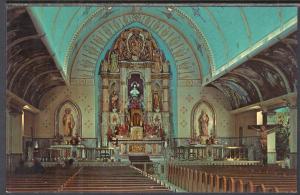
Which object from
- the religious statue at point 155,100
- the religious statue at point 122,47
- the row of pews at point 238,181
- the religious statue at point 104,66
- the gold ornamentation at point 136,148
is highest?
the religious statue at point 122,47

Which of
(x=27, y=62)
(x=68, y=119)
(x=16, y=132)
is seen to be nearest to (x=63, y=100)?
(x=68, y=119)

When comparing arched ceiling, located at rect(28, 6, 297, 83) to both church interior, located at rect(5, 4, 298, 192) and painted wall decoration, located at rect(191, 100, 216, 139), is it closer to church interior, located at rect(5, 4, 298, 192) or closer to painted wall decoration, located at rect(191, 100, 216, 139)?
church interior, located at rect(5, 4, 298, 192)

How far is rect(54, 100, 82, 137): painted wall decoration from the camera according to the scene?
62.6ft

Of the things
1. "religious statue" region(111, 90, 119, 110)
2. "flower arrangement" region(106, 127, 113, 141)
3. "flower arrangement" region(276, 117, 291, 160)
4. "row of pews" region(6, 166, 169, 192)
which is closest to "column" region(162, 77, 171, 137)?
"religious statue" region(111, 90, 119, 110)

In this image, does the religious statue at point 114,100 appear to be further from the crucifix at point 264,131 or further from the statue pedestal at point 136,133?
the crucifix at point 264,131

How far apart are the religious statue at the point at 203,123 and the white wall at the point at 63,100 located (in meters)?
3.76

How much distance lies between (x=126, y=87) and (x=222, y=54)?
4283mm

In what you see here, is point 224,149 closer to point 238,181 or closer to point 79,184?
point 238,181

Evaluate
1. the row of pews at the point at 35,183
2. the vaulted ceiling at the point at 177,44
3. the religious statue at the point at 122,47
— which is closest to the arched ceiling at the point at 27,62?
the vaulted ceiling at the point at 177,44

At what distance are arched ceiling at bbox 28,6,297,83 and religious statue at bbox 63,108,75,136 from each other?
1368 millimetres

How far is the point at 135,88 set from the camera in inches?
932

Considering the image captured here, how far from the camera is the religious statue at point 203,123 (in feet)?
68.9

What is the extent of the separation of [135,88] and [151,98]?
30.3 inches

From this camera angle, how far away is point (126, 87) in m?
23.7
